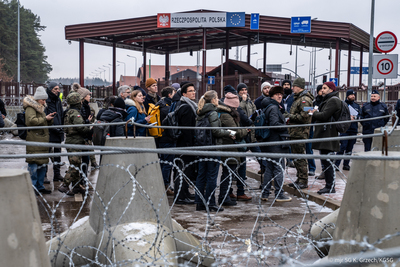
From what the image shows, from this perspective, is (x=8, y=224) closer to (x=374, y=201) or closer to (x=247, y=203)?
(x=374, y=201)

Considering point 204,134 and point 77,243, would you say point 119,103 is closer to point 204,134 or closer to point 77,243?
point 204,134

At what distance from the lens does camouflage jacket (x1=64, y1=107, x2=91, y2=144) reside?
273 inches

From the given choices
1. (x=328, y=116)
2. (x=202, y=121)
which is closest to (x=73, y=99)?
(x=202, y=121)

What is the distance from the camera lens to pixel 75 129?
6.93 metres

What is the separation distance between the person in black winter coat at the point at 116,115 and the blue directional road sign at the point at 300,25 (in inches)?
823

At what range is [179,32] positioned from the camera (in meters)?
29.7

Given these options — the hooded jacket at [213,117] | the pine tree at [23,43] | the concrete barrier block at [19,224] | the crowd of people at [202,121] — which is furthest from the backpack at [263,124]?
the pine tree at [23,43]

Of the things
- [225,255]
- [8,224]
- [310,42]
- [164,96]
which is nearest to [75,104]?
[164,96]

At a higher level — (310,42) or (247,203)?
(310,42)

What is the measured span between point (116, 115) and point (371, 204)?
4.59 meters

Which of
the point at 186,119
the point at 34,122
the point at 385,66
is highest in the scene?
the point at 385,66

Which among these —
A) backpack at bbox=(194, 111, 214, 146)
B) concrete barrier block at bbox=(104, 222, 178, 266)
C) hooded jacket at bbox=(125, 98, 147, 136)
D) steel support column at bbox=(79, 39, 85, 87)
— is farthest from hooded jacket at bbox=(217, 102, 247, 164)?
steel support column at bbox=(79, 39, 85, 87)

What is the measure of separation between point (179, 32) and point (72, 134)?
2374cm

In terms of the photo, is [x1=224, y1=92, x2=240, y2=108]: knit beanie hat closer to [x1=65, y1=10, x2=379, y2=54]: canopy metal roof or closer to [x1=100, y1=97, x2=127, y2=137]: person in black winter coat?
[x1=100, y1=97, x2=127, y2=137]: person in black winter coat
